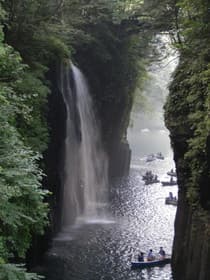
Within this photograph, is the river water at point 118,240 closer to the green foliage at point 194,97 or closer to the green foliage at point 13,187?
the green foliage at point 194,97

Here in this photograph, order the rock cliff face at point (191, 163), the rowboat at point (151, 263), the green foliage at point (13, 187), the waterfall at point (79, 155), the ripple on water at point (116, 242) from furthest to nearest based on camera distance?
the waterfall at point (79, 155)
the rowboat at point (151, 263)
the ripple on water at point (116, 242)
the rock cliff face at point (191, 163)
the green foliage at point (13, 187)

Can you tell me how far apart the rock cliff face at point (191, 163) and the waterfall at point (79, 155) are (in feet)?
29.4

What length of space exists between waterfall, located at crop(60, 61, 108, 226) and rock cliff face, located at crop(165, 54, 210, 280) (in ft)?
29.4

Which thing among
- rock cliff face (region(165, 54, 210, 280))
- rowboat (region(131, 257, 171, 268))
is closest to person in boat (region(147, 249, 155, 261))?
rowboat (region(131, 257, 171, 268))

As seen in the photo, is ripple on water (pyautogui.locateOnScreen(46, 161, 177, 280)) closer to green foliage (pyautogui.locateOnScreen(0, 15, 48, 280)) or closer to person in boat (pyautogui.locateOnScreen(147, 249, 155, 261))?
person in boat (pyautogui.locateOnScreen(147, 249, 155, 261))

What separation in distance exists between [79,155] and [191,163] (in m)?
A: 14.7

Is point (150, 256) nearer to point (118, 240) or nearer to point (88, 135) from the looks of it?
point (118, 240)

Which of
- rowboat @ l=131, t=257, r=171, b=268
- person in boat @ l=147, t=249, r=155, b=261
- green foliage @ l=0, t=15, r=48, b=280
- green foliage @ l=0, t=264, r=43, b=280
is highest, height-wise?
green foliage @ l=0, t=15, r=48, b=280

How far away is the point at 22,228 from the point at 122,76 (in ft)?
87.8

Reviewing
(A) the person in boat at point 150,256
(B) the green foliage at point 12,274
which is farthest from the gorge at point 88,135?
(A) the person in boat at point 150,256

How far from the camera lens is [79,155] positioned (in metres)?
29.0

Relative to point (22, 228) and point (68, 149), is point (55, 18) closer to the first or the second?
point (68, 149)

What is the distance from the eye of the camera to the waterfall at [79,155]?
26516 mm

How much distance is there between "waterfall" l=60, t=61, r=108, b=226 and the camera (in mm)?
26516
